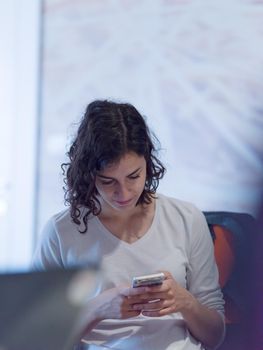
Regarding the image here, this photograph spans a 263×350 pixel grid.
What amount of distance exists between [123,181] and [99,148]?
9 centimetres

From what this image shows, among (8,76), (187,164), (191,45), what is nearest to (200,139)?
(187,164)

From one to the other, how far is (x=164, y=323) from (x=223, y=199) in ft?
1.93

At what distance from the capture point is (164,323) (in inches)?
48.4

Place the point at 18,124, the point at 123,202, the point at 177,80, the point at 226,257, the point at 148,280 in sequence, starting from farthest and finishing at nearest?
the point at 18,124 → the point at 177,80 → the point at 226,257 → the point at 123,202 → the point at 148,280

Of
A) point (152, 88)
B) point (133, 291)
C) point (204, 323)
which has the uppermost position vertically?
point (152, 88)

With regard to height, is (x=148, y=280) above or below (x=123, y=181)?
below

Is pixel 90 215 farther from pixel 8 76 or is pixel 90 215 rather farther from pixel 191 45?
pixel 8 76

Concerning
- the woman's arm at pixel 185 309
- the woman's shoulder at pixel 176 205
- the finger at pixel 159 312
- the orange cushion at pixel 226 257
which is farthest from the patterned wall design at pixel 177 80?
the finger at pixel 159 312

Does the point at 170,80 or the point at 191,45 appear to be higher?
the point at 191,45

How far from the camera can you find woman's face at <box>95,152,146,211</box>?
1.18m

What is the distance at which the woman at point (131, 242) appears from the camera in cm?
118

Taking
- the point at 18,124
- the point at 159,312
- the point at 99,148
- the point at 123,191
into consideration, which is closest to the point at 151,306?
the point at 159,312

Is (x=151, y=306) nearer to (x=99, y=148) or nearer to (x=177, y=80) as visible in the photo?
(x=99, y=148)

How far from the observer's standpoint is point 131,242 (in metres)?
1.27
